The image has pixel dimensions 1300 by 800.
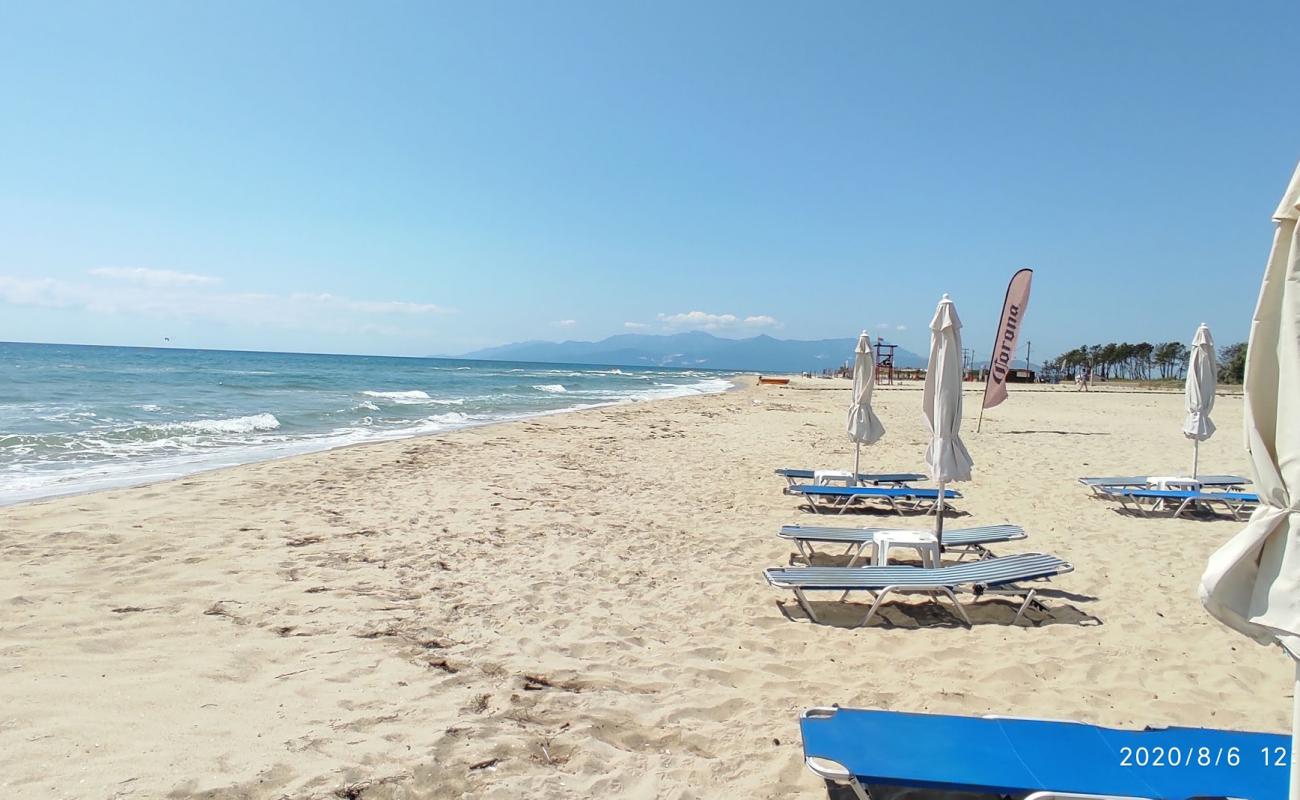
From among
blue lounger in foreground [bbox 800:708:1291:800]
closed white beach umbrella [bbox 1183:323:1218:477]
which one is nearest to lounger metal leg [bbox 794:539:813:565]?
blue lounger in foreground [bbox 800:708:1291:800]

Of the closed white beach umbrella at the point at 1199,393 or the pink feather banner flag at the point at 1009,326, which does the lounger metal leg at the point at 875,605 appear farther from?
the pink feather banner flag at the point at 1009,326

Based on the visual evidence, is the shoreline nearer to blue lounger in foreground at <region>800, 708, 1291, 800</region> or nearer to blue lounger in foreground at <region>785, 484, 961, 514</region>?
blue lounger in foreground at <region>785, 484, 961, 514</region>

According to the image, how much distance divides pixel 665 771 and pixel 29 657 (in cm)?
348

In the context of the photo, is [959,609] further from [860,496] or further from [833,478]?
[833,478]

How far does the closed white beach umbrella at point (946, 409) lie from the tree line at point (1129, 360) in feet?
204

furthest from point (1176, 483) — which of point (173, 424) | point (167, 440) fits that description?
point (173, 424)

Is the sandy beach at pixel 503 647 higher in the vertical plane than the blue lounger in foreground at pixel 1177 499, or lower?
lower

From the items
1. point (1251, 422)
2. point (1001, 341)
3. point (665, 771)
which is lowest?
point (665, 771)

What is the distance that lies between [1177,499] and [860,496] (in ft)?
12.4

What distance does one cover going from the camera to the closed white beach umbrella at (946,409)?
213 inches

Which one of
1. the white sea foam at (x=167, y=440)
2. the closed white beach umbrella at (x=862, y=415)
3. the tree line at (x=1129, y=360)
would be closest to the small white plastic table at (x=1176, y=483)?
the closed white beach umbrella at (x=862, y=415)

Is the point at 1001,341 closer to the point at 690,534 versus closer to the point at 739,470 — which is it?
the point at 739,470

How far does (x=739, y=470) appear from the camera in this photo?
35.2 feet

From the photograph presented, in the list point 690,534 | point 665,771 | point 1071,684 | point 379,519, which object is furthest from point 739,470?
point 665,771
